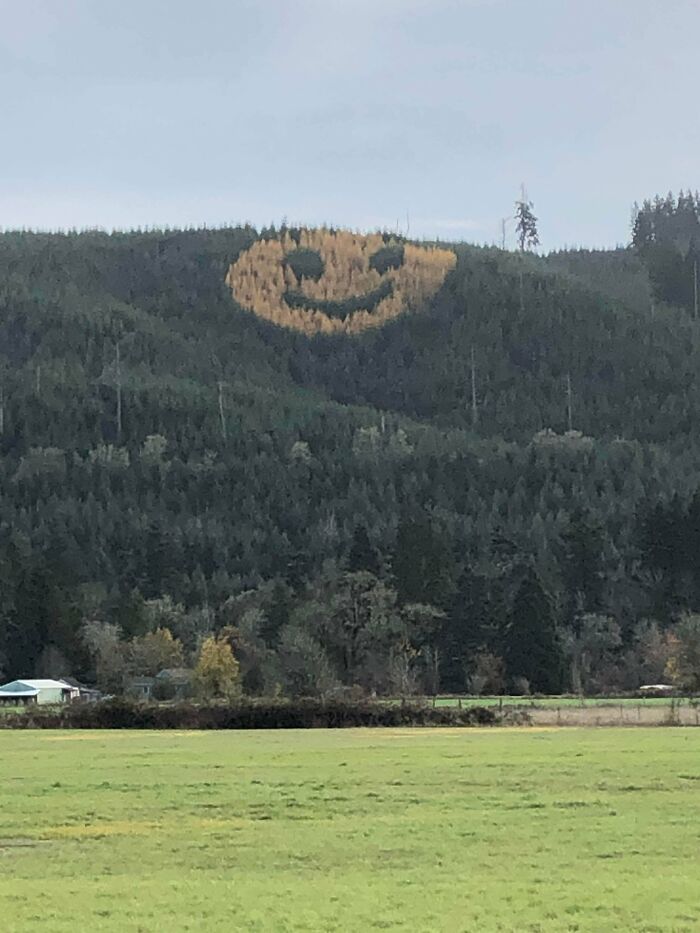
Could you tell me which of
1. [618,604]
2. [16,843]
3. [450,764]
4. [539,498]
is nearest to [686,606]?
[618,604]

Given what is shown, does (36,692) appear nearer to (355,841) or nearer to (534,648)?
(534,648)

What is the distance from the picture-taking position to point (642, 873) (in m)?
20.8

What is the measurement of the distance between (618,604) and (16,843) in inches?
4478

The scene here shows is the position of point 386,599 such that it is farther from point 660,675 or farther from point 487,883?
point 487,883

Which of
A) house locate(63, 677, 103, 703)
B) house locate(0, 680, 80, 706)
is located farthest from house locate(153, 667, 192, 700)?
house locate(0, 680, 80, 706)

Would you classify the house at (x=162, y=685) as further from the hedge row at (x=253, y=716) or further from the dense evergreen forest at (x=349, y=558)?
the hedge row at (x=253, y=716)

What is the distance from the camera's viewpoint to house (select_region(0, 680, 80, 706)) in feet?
344

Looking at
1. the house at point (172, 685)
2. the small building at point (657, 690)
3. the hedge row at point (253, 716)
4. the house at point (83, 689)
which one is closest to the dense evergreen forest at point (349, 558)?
the house at point (83, 689)

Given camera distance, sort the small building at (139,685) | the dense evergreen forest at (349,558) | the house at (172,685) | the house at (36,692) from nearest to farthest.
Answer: the small building at (139,685) < the house at (172,685) < the house at (36,692) < the dense evergreen forest at (349,558)

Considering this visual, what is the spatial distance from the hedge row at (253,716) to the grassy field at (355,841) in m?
24.0

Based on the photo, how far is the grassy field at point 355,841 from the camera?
1811 cm

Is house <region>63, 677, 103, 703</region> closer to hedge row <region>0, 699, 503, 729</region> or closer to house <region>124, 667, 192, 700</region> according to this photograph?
house <region>124, 667, 192, 700</region>

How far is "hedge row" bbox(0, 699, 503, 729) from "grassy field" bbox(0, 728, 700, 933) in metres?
24.0

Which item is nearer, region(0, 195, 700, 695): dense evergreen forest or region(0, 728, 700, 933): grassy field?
region(0, 728, 700, 933): grassy field
